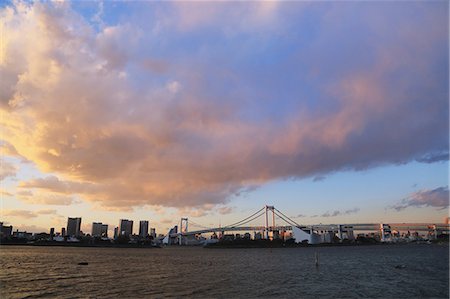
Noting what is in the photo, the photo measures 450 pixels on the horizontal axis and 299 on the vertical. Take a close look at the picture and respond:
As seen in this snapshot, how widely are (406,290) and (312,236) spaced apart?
6301 inches

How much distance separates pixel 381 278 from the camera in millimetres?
43562

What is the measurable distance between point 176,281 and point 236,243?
16467 cm

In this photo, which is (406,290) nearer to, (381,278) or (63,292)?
(381,278)

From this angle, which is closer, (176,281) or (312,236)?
(176,281)

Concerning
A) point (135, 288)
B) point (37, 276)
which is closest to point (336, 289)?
point (135, 288)

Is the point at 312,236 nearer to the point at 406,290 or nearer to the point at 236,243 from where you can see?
the point at 236,243

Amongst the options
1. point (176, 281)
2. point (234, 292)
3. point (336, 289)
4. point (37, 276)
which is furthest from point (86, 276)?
point (336, 289)

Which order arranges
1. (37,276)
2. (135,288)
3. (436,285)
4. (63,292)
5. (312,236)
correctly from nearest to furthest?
(63,292)
(135,288)
(436,285)
(37,276)
(312,236)

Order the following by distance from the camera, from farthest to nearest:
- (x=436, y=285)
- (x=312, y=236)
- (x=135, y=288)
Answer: (x=312, y=236) → (x=436, y=285) → (x=135, y=288)

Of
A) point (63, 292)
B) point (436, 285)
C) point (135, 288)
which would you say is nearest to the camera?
point (63, 292)

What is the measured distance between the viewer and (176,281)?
1540 inches

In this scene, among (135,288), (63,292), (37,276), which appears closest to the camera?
(63,292)

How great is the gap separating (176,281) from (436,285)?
95.9ft

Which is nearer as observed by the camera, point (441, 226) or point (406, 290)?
point (406, 290)
